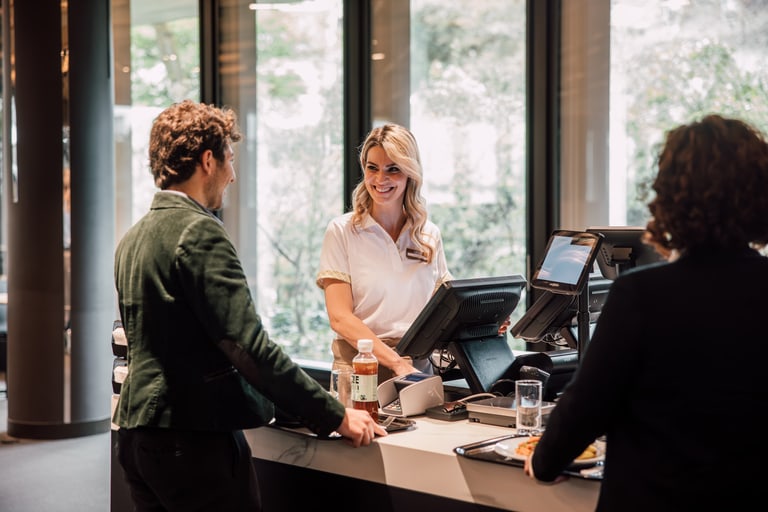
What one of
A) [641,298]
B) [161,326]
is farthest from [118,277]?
[641,298]

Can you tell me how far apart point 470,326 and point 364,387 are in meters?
0.39

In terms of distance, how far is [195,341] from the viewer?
1.90 meters

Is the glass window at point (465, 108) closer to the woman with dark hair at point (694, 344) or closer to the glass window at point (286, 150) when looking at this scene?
the glass window at point (286, 150)

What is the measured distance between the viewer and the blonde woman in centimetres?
302

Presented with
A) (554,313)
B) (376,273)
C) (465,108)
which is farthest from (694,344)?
(465,108)

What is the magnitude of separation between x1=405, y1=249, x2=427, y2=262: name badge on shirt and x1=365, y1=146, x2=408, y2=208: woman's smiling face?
19cm

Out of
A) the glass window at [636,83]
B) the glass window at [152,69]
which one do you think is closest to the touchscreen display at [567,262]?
the glass window at [636,83]

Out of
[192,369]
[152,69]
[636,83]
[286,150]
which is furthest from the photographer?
[152,69]

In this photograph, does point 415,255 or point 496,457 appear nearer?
point 496,457

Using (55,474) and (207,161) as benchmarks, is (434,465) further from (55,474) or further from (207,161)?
(55,474)

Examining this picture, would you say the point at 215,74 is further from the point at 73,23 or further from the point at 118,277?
the point at 118,277

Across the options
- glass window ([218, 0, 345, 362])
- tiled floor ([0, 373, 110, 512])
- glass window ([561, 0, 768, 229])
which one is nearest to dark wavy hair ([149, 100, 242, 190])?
tiled floor ([0, 373, 110, 512])

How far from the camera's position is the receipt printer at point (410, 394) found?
2342 millimetres

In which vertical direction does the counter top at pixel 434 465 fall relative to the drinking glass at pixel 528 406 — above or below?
below
